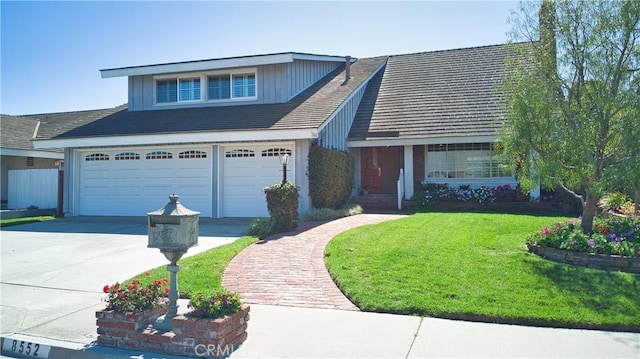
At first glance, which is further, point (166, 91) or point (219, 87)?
point (166, 91)

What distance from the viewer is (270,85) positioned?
17609 millimetres

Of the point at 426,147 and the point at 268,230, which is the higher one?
the point at 426,147

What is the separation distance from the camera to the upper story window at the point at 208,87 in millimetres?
18031

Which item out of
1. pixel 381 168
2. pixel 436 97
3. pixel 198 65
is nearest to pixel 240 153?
pixel 198 65

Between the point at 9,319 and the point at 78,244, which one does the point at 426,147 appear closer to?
the point at 78,244

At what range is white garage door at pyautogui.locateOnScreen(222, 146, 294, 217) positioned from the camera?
1470 cm

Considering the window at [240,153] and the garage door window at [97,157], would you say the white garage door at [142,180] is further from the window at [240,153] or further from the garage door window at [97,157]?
the window at [240,153]

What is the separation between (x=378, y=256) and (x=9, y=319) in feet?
17.9

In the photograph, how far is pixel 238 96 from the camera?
18047 millimetres

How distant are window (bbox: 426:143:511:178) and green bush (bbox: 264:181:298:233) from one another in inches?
299

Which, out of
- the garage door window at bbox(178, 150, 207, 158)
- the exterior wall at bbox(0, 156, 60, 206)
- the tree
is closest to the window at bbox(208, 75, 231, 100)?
the garage door window at bbox(178, 150, 207, 158)

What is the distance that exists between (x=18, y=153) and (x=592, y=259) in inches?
884

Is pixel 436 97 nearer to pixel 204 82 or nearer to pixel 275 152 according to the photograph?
pixel 275 152

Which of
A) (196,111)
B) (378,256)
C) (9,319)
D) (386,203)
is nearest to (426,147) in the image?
(386,203)
